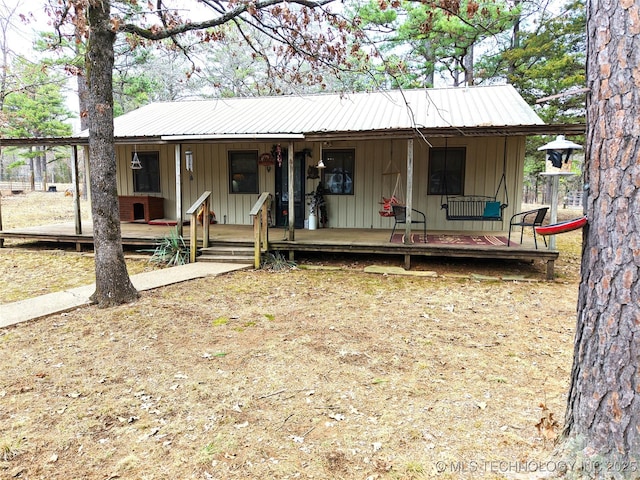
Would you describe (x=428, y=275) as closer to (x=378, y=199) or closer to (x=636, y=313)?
(x=378, y=199)

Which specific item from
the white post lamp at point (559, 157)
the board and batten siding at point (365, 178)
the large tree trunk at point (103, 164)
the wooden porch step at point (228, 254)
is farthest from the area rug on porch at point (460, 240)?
the large tree trunk at point (103, 164)

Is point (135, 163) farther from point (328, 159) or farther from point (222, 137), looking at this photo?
point (328, 159)

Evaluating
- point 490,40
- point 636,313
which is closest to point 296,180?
point 636,313

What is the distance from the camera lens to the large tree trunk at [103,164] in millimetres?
4508

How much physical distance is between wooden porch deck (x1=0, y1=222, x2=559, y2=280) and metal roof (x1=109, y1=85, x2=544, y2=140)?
6.44ft

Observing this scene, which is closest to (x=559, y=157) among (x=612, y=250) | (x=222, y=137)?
(x=612, y=250)

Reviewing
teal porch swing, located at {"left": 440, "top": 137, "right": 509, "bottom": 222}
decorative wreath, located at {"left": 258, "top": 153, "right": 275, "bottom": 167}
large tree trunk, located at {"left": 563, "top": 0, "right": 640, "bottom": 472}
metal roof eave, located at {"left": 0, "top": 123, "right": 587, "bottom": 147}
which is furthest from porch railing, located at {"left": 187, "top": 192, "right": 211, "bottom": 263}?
large tree trunk, located at {"left": 563, "top": 0, "right": 640, "bottom": 472}

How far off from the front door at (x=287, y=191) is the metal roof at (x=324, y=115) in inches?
39.6

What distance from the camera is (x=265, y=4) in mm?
4641

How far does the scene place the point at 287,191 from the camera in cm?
975

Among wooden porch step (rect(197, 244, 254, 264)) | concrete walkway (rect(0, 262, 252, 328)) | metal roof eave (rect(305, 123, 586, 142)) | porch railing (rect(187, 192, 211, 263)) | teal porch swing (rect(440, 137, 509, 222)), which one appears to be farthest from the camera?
teal porch swing (rect(440, 137, 509, 222))

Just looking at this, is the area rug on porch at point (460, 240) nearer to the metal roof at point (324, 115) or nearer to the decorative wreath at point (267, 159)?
the metal roof at point (324, 115)

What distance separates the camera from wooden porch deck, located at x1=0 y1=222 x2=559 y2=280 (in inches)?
262

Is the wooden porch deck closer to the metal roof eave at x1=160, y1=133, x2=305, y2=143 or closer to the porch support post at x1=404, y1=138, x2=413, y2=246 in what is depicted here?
the porch support post at x1=404, y1=138, x2=413, y2=246
